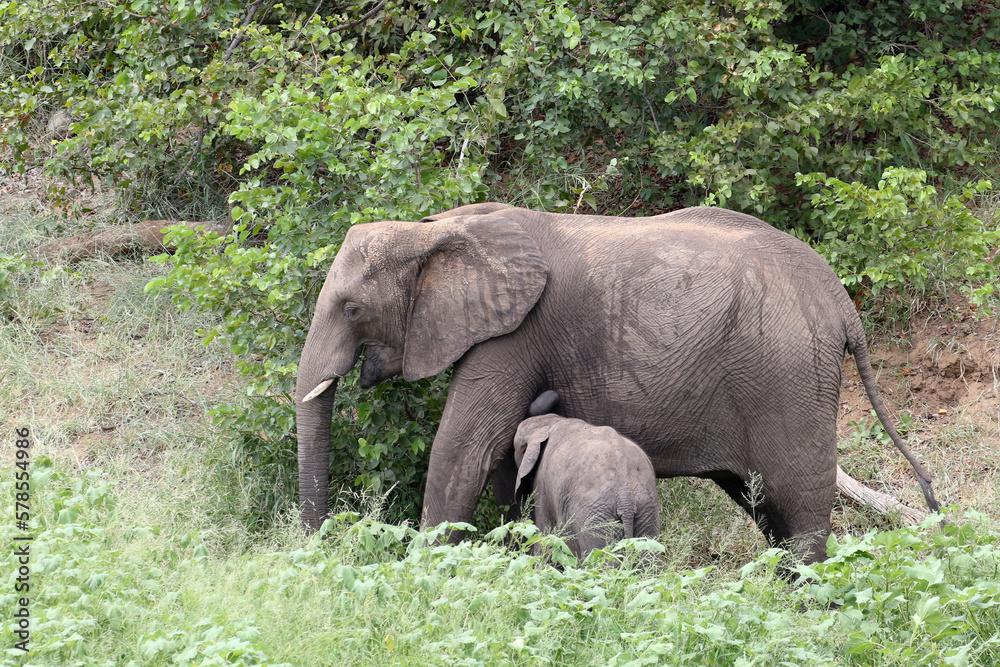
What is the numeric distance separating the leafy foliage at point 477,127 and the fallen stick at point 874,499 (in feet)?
4.85

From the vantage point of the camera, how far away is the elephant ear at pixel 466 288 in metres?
5.98

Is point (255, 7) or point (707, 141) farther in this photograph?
point (255, 7)

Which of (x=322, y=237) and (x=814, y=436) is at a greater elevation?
(x=322, y=237)

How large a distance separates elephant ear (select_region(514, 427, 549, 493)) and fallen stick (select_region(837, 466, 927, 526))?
9.12ft

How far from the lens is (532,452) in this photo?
558 centimetres

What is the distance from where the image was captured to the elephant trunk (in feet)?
20.2

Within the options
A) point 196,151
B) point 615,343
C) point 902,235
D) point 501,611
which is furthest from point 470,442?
point 196,151

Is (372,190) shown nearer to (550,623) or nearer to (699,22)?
(699,22)

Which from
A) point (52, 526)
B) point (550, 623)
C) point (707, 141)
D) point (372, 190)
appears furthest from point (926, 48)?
point (52, 526)

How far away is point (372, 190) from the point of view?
6.90 meters

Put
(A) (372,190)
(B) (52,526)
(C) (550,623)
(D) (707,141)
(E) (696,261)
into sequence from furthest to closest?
1. (D) (707,141)
2. (A) (372,190)
3. (E) (696,261)
4. (B) (52,526)
5. (C) (550,623)

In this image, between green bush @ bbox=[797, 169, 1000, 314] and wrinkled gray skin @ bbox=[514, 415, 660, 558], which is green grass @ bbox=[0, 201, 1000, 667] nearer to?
wrinkled gray skin @ bbox=[514, 415, 660, 558]

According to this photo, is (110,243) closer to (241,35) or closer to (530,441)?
(241,35)

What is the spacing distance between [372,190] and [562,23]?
1.89 m
